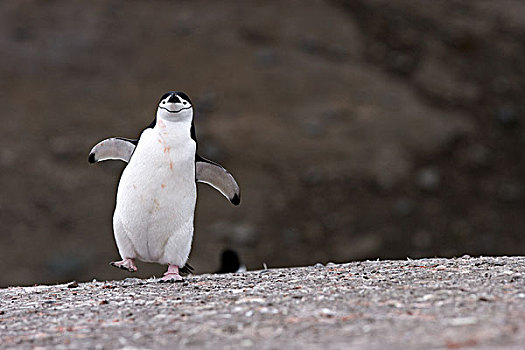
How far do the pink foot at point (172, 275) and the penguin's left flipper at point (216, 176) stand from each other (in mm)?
783

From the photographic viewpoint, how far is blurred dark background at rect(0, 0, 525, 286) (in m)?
14.3

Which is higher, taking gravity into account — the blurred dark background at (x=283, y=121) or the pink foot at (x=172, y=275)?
the blurred dark background at (x=283, y=121)

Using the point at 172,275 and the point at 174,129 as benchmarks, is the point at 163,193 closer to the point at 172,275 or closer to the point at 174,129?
the point at 174,129

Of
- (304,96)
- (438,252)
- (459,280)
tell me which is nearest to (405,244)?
(438,252)

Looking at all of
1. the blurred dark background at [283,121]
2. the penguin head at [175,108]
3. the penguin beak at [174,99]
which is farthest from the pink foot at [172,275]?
the blurred dark background at [283,121]

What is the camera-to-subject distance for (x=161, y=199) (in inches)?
211

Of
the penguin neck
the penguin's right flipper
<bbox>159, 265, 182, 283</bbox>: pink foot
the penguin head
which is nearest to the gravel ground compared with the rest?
<bbox>159, 265, 182, 283</bbox>: pink foot

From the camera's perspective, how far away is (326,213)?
14.8 meters

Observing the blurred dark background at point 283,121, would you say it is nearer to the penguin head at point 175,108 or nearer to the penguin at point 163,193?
the penguin at point 163,193

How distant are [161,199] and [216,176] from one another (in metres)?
0.73

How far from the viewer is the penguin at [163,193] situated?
5.38 metres

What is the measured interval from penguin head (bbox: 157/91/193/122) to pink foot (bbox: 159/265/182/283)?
37.3 inches

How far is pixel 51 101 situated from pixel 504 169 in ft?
29.3

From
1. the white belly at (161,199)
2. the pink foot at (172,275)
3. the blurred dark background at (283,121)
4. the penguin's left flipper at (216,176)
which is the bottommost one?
the pink foot at (172,275)
